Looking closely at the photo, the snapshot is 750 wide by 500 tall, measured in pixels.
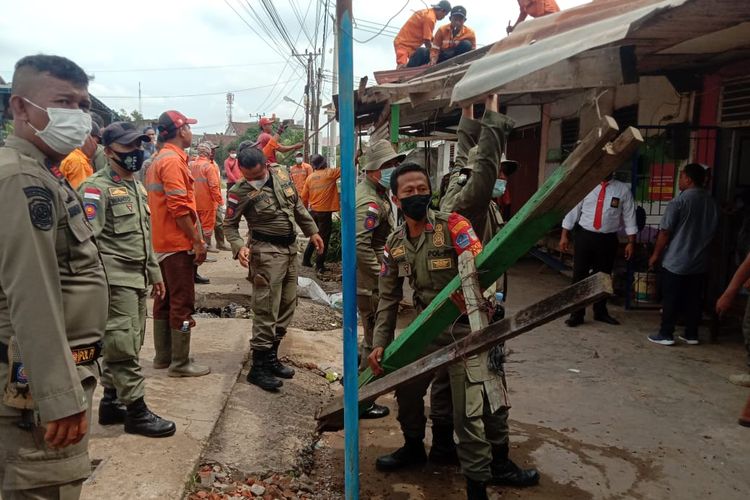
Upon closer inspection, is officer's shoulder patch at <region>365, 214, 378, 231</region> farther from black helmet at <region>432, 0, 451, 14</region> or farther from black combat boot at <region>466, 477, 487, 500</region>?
black helmet at <region>432, 0, 451, 14</region>

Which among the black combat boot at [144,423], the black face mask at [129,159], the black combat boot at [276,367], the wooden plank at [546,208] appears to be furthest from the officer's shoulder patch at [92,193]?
the wooden plank at [546,208]

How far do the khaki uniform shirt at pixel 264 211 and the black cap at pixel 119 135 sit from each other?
3.61ft

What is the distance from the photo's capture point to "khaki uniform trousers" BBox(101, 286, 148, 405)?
10.6 feet

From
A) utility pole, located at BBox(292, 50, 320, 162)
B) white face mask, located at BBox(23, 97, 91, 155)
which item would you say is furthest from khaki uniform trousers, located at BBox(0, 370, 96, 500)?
utility pole, located at BBox(292, 50, 320, 162)

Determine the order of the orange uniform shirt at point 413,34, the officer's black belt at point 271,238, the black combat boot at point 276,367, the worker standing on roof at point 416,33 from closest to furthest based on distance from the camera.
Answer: the officer's black belt at point 271,238, the black combat boot at point 276,367, the worker standing on roof at point 416,33, the orange uniform shirt at point 413,34

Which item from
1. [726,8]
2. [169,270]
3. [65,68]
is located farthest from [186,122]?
[726,8]

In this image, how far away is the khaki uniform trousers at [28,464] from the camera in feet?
5.75

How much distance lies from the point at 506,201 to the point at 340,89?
787cm

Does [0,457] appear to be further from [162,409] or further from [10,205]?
[162,409]

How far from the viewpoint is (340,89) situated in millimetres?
2199

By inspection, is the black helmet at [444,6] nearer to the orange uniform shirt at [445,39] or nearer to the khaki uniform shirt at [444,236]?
the orange uniform shirt at [445,39]

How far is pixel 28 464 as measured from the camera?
69.3 inches

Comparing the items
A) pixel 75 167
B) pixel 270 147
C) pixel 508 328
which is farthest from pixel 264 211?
pixel 270 147

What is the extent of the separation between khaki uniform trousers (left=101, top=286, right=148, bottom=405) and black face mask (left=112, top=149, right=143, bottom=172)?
731mm
